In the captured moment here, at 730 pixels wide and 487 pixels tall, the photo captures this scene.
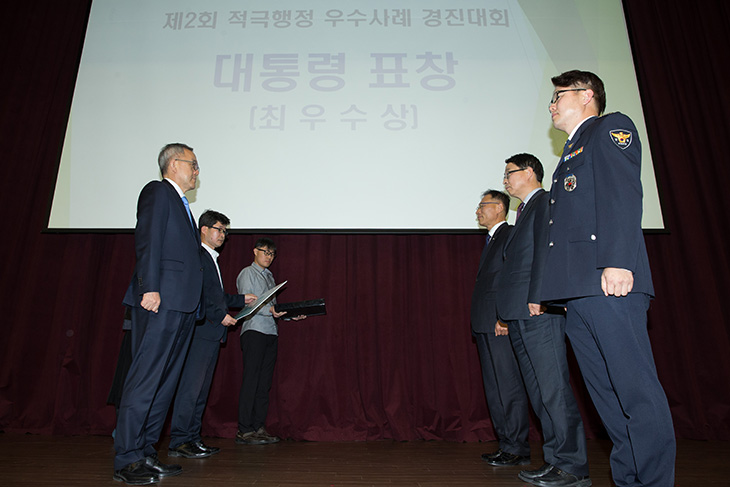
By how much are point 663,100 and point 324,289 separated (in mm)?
3116

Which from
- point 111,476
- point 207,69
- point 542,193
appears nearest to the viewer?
point 111,476

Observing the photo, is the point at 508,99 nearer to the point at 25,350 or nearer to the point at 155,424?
the point at 155,424

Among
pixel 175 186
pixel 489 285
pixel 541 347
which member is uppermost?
pixel 175 186

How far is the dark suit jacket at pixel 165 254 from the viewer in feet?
6.54

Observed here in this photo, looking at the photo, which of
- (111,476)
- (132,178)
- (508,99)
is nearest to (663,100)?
(508,99)

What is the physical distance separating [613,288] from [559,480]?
3.13 ft

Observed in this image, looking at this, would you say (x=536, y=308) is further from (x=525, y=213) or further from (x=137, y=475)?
(x=137, y=475)

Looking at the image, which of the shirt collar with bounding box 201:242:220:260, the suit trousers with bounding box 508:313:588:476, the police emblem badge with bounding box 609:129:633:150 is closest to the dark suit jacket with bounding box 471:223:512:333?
the suit trousers with bounding box 508:313:588:476

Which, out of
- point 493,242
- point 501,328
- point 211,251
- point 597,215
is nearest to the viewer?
point 597,215

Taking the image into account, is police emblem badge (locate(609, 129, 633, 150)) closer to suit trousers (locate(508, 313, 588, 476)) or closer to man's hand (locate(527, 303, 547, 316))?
man's hand (locate(527, 303, 547, 316))

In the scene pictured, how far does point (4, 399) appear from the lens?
3289 millimetres

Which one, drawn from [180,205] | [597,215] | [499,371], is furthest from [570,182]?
[180,205]

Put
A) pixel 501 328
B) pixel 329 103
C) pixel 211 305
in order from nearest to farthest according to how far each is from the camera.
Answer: pixel 501 328, pixel 211 305, pixel 329 103

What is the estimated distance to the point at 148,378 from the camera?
1938mm
